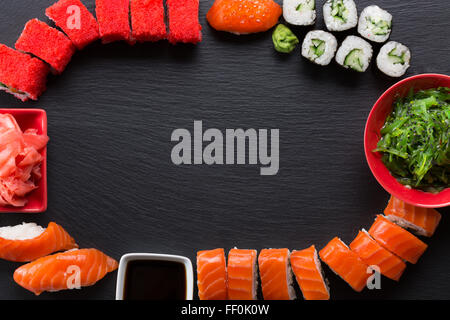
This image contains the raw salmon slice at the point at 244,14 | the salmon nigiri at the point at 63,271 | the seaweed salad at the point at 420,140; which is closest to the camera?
the seaweed salad at the point at 420,140

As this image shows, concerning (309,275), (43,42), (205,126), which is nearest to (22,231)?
(43,42)

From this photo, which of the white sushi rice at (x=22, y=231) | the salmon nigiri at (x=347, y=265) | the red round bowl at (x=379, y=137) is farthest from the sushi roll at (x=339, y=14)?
the white sushi rice at (x=22, y=231)

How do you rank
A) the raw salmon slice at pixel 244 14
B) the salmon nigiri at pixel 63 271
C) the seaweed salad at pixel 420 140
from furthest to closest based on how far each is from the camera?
1. the raw salmon slice at pixel 244 14
2. the salmon nigiri at pixel 63 271
3. the seaweed salad at pixel 420 140

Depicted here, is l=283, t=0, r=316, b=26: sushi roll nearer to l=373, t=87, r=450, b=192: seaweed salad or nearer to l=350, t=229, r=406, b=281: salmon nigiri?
l=373, t=87, r=450, b=192: seaweed salad

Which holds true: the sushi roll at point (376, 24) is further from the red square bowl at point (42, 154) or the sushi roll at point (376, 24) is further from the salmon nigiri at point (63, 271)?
the salmon nigiri at point (63, 271)

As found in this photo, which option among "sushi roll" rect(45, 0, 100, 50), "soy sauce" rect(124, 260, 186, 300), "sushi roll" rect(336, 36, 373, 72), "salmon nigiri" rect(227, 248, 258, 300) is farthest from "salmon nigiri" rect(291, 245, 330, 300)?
"sushi roll" rect(45, 0, 100, 50)

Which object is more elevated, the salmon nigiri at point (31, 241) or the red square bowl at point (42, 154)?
the red square bowl at point (42, 154)
